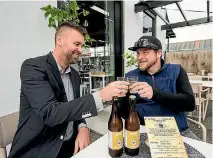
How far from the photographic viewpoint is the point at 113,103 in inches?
33.6

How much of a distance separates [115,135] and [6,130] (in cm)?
86

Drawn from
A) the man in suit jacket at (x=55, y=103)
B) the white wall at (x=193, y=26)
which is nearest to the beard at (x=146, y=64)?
the man in suit jacket at (x=55, y=103)

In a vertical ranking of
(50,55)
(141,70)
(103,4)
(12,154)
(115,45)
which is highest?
(103,4)

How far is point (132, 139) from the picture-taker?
2.65ft

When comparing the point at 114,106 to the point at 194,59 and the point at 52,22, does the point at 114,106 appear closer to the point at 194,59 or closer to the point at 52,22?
the point at 52,22

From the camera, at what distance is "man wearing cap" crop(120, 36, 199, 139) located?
4.32ft

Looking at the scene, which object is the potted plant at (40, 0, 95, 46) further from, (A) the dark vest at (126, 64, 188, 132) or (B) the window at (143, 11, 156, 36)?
(B) the window at (143, 11, 156, 36)

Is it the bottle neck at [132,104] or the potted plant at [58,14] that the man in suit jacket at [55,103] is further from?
the potted plant at [58,14]

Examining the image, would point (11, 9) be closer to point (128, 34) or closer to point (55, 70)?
point (55, 70)

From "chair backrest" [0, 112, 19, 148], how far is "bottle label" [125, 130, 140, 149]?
0.90 metres

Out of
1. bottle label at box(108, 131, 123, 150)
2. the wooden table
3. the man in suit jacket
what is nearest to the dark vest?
the wooden table

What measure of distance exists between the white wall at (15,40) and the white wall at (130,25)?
307 cm

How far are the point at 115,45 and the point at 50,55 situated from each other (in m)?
3.95

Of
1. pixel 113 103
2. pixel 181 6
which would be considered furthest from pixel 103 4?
pixel 113 103
